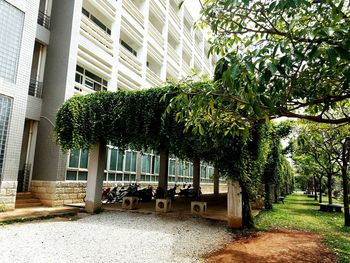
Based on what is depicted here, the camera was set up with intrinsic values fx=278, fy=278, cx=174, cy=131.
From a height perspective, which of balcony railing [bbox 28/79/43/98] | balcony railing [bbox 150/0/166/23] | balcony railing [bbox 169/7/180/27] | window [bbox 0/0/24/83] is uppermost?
balcony railing [bbox 169/7/180/27]

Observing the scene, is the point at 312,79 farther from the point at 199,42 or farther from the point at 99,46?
the point at 199,42

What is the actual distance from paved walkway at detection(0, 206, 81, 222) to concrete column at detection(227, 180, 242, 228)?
5675mm

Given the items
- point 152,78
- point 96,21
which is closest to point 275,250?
point 96,21

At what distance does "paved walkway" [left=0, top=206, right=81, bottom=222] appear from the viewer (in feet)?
28.1

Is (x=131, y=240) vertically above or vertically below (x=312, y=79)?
below

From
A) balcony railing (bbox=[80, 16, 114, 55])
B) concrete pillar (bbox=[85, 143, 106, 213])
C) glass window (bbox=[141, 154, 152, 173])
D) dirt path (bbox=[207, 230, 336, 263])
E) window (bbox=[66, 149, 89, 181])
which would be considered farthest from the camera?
glass window (bbox=[141, 154, 152, 173])

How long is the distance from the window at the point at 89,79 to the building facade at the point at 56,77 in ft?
0.16

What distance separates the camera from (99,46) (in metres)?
14.4

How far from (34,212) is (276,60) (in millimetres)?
9895

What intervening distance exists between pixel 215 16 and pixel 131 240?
5396 mm

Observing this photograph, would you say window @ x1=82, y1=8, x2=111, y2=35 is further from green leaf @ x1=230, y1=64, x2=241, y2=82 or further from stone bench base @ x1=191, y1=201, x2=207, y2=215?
green leaf @ x1=230, y1=64, x2=241, y2=82

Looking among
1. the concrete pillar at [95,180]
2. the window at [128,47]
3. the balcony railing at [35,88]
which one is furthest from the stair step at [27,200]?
the window at [128,47]

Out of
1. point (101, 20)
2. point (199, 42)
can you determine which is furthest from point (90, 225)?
point (199, 42)

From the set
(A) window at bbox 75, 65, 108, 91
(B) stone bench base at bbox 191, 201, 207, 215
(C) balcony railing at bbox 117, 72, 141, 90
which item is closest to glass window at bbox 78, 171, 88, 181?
(A) window at bbox 75, 65, 108, 91
